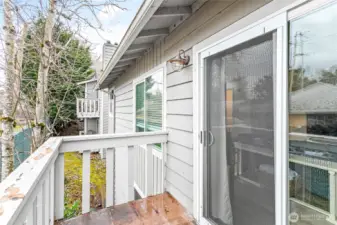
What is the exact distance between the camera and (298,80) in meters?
1.14

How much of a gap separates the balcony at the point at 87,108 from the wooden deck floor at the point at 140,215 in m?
10.3

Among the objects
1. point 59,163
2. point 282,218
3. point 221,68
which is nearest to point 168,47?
point 221,68

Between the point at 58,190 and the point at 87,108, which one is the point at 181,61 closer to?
the point at 58,190

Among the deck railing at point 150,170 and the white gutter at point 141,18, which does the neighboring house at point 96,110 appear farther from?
the white gutter at point 141,18

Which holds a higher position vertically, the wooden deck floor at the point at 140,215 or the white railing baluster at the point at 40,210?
the white railing baluster at the point at 40,210

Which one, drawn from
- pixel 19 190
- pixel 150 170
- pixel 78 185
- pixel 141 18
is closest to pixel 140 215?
pixel 150 170

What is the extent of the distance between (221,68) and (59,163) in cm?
193

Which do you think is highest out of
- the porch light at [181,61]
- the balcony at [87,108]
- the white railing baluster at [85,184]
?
the porch light at [181,61]

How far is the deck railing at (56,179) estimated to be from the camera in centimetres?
88

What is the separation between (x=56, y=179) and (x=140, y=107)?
2.60m

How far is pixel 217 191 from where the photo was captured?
187 centimetres

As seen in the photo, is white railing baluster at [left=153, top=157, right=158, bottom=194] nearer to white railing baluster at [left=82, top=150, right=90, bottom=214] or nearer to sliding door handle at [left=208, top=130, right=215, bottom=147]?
white railing baluster at [left=82, top=150, right=90, bottom=214]

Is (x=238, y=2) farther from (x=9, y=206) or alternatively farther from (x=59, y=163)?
(x=59, y=163)

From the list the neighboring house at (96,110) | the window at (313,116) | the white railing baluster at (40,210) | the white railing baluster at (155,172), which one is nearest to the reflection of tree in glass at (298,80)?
the window at (313,116)
